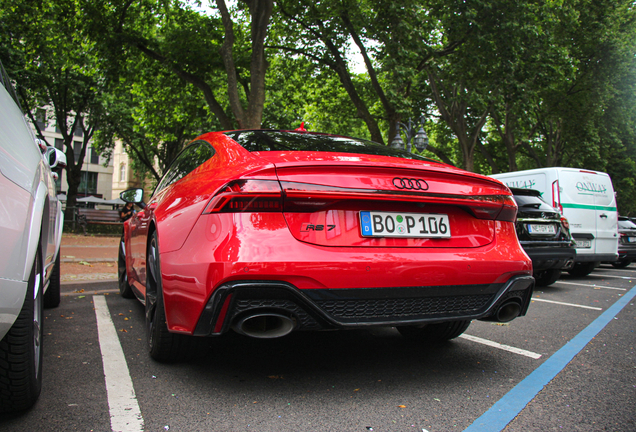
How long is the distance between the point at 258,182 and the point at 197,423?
1.07 meters

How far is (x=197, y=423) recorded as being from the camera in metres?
2.11

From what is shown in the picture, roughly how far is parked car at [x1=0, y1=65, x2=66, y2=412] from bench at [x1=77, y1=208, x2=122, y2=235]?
1983 centimetres

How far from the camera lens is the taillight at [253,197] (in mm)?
2232

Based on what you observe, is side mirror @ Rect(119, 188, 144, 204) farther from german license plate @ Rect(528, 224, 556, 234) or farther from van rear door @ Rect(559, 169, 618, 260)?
van rear door @ Rect(559, 169, 618, 260)

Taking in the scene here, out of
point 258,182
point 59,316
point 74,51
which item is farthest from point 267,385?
point 74,51

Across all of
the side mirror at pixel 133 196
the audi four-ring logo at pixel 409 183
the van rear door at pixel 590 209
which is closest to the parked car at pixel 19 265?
the audi four-ring logo at pixel 409 183

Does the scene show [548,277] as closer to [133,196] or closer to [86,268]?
[133,196]

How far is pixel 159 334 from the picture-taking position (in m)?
2.76

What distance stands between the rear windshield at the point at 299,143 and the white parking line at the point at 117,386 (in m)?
1.38

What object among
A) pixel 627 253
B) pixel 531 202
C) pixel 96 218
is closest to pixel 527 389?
pixel 531 202

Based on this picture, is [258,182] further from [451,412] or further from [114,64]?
[114,64]

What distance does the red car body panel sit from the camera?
2213 millimetres

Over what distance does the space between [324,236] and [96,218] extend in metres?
21.0

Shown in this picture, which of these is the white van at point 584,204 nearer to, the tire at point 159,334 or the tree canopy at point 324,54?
the tree canopy at point 324,54
